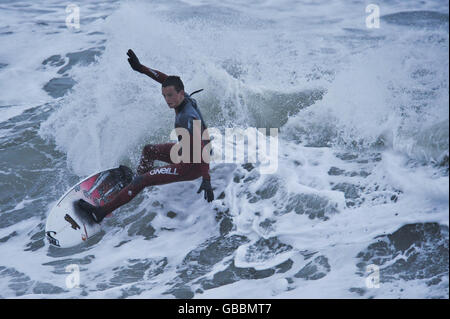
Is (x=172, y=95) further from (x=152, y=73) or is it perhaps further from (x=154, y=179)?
(x=154, y=179)

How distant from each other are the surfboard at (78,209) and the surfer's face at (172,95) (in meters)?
1.42

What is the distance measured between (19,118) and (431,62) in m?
6.87

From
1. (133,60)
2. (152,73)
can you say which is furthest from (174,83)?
(133,60)

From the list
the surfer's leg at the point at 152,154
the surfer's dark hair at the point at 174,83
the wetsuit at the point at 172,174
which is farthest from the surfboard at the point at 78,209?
the surfer's dark hair at the point at 174,83

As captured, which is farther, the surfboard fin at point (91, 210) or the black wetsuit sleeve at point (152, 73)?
the black wetsuit sleeve at point (152, 73)

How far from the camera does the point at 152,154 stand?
566cm

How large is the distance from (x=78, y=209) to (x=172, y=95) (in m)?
1.77

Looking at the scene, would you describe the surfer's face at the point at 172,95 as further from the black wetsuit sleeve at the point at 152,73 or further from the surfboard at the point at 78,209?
the surfboard at the point at 78,209

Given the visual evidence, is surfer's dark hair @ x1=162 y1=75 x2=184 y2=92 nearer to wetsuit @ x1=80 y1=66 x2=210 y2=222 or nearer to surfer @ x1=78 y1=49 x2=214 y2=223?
surfer @ x1=78 y1=49 x2=214 y2=223

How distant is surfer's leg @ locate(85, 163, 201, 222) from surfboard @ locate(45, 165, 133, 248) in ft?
0.67

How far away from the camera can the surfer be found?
16.0 feet

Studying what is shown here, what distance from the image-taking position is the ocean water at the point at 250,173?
4.37m

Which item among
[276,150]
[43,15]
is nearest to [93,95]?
[276,150]

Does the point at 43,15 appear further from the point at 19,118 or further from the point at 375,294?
the point at 375,294
